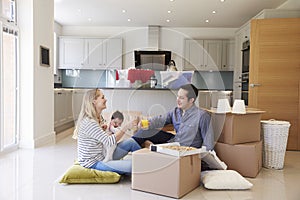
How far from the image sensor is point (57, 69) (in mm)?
8281

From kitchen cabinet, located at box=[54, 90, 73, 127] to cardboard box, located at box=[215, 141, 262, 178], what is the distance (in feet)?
11.8

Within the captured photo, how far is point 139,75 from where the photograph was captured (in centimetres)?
392

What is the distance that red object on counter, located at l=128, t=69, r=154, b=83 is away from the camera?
3.86 m

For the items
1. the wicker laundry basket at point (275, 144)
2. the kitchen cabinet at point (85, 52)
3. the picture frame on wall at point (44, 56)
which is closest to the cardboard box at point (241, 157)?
the wicker laundry basket at point (275, 144)

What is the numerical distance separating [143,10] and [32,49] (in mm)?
2869

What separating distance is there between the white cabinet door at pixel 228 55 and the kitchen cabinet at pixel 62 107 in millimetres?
3998

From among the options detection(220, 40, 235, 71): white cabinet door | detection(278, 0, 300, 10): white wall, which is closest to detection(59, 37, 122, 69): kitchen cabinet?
detection(220, 40, 235, 71): white cabinet door

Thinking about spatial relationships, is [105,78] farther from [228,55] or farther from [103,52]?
[228,55]

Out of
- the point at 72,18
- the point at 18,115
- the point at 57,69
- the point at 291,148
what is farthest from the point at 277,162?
the point at 57,69

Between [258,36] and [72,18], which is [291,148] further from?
[72,18]

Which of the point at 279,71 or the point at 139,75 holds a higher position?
the point at 279,71

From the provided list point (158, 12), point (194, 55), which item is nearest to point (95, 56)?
point (158, 12)

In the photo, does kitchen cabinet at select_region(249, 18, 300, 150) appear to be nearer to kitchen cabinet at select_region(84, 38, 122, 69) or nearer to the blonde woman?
the blonde woman

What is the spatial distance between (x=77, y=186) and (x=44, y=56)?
2.65m
